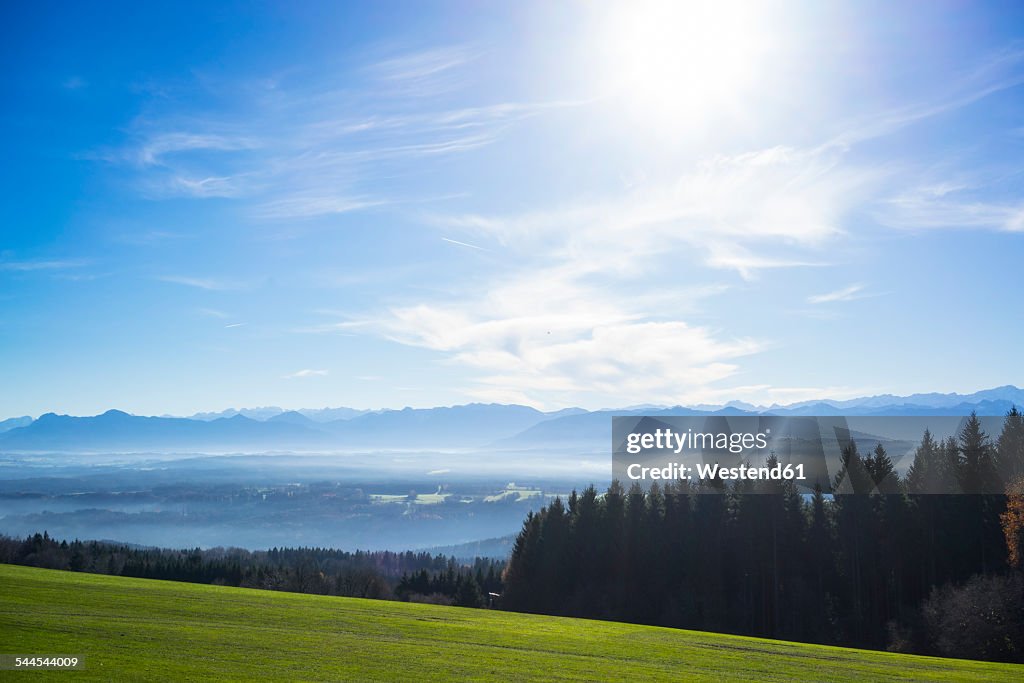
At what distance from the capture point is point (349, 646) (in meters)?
22.1

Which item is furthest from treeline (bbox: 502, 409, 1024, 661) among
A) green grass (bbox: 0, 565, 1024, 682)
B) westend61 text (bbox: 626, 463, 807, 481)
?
green grass (bbox: 0, 565, 1024, 682)

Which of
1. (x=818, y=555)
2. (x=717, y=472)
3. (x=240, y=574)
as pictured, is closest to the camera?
(x=818, y=555)

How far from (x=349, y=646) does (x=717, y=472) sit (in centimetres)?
4854

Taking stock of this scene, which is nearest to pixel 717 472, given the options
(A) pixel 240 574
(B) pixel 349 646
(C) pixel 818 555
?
(C) pixel 818 555

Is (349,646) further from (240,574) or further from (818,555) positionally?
(240,574)

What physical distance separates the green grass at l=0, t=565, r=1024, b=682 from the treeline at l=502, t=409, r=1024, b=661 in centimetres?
2288

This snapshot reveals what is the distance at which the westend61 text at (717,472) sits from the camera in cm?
5881

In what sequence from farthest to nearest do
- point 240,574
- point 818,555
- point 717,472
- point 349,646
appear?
point 240,574, point 717,472, point 818,555, point 349,646

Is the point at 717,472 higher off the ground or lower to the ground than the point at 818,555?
higher

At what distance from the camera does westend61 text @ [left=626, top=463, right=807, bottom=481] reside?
58812 millimetres

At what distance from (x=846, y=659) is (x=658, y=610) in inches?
1327

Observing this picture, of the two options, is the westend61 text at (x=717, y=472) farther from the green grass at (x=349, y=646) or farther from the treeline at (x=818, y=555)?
the green grass at (x=349, y=646)

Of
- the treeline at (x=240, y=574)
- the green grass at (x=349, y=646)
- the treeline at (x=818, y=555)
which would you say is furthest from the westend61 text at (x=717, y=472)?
the green grass at (x=349, y=646)

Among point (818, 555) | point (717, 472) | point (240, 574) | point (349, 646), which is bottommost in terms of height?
point (240, 574)
